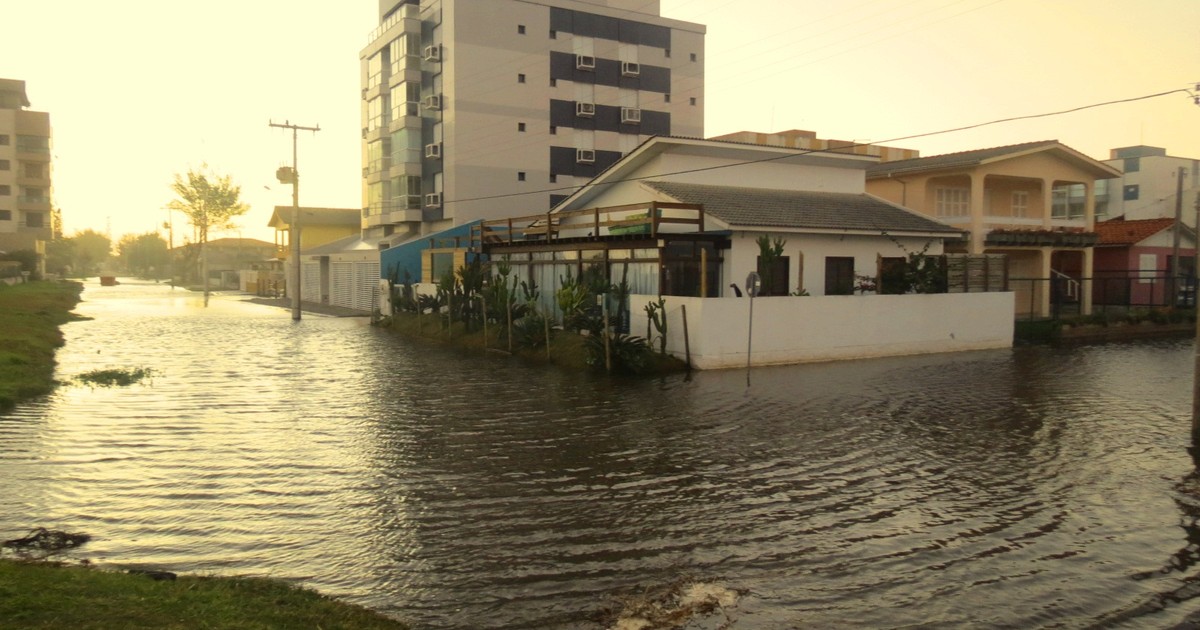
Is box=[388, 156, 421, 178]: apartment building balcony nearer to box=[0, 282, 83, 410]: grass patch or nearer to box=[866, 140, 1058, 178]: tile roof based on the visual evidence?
box=[0, 282, 83, 410]: grass patch

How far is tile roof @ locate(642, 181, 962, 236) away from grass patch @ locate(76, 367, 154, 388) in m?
14.9

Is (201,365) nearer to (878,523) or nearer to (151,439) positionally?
(151,439)

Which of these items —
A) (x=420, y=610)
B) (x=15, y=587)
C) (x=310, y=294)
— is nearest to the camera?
(x=15, y=587)

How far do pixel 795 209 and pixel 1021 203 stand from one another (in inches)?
654

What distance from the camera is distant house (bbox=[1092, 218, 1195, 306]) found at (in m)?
39.7

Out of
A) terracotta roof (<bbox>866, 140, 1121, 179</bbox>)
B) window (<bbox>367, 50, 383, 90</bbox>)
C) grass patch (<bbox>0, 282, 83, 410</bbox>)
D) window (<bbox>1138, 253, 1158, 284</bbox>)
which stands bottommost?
grass patch (<bbox>0, 282, 83, 410</bbox>)

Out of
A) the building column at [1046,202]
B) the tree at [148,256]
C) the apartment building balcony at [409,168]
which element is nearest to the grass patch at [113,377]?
the apartment building balcony at [409,168]

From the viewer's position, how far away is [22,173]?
82.0 m

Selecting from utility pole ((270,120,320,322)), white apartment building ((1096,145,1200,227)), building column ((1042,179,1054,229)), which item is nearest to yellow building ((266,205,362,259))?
utility pole ((270,120,320,322))

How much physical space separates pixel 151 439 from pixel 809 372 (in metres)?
14.2

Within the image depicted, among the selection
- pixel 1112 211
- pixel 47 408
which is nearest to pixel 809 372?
pixel 47 408

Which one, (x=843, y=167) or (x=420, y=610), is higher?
(x=843, y=167)

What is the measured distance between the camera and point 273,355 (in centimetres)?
2528

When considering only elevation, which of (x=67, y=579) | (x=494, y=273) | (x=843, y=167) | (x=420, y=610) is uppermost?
(x=843, y=167)
